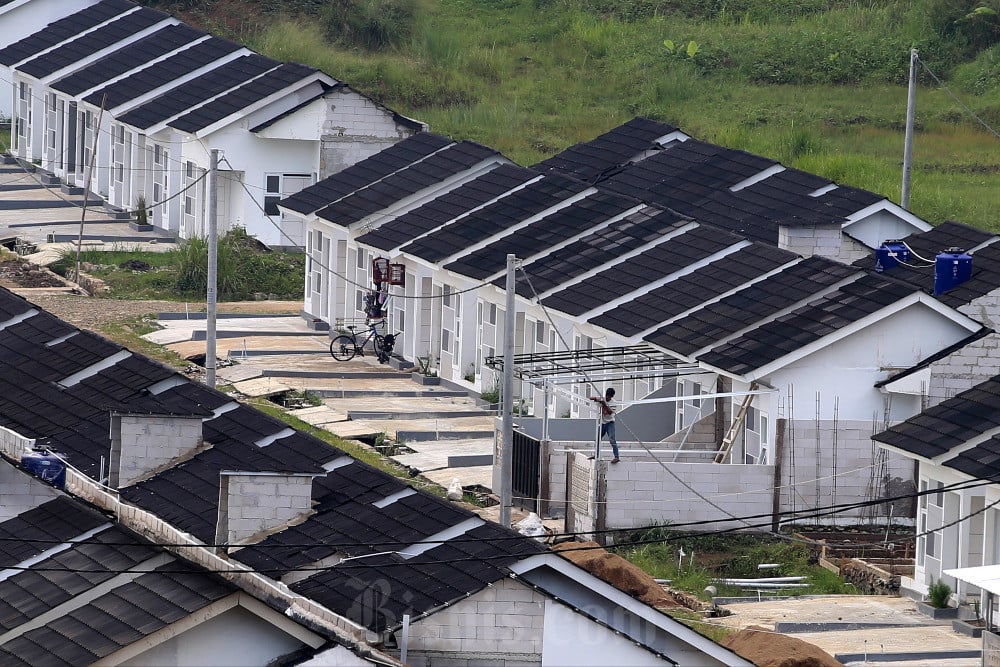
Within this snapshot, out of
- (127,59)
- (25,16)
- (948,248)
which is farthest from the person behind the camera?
(25,16)

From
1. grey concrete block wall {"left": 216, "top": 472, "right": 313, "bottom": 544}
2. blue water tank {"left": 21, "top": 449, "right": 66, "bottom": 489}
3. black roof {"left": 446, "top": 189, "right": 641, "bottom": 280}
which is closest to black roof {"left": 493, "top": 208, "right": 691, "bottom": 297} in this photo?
black roof {"left": 446, "top": 189, "right": 641, "bottom": 280}

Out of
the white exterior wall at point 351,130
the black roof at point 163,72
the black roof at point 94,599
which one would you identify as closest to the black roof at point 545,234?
the white exterior wall at point 351,130

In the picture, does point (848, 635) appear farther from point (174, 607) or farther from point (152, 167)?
point (152, 167)

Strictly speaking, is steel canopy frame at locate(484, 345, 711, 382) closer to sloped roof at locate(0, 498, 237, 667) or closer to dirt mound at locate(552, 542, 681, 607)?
dirt mound at locate(552, 542, 681, 607)

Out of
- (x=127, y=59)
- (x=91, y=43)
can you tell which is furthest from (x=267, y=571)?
(x=91, y=43)

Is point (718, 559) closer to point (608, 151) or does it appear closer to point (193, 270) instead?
point (608, 151)

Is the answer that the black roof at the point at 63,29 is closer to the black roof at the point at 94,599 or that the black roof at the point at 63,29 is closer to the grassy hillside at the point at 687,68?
the grassy hillside at the point at 687,68

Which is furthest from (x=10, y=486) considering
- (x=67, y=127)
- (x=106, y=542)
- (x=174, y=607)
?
(x=67, y=127)
